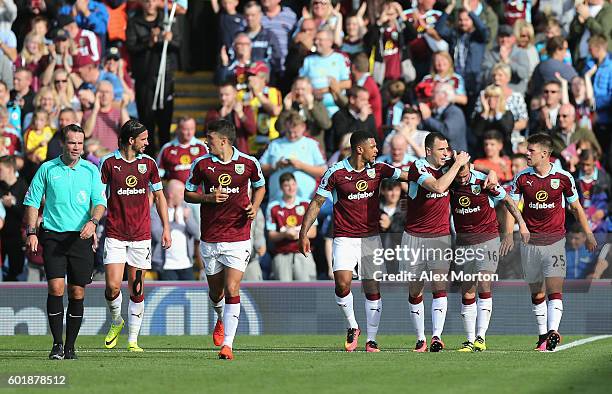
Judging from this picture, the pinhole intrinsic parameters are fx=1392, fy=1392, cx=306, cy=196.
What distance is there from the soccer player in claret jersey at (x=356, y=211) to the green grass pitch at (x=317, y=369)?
0.76 metres

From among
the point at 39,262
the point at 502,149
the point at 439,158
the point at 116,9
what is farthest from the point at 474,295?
the point at 116,9

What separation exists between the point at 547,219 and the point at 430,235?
1303mm

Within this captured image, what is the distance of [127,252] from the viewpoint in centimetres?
1521

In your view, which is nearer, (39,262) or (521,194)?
(521,194)

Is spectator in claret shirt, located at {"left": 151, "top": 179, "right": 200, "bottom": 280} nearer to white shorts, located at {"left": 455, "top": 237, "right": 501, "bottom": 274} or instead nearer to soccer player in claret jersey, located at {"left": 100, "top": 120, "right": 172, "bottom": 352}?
soccer player in claret jersey, located at {"left": 100, "top": 120, "right": 172, "bottom": 352}

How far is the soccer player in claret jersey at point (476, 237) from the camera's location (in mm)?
15305

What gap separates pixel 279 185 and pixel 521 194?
508 centimetres

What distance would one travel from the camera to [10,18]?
23719 mm

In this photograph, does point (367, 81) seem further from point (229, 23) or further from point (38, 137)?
point (38, 137)

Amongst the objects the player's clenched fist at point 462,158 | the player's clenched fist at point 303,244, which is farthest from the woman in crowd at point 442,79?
the player's clenched fist at point 303,244

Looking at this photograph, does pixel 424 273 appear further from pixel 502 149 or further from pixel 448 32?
pixel 448 32

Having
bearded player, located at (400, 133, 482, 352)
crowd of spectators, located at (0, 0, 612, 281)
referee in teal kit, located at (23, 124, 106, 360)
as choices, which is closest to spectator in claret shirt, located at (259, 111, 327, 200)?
crowd of spectators, located at (0, 0, 612, 281)

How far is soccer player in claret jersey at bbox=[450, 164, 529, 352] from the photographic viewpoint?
15305mm

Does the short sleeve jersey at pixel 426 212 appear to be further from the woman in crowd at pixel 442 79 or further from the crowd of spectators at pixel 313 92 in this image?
the woman in crowd at pixel 442 79
